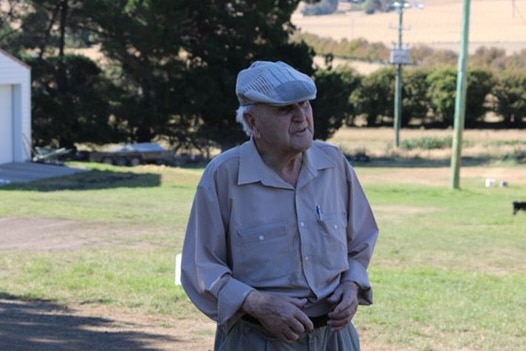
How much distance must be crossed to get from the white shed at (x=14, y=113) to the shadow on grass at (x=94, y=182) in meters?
3.51

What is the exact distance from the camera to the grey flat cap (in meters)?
3.86

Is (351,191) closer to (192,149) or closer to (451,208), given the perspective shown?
(451,208)

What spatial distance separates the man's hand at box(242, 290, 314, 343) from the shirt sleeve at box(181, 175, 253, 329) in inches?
1.7

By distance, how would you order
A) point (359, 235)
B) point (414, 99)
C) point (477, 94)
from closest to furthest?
point (359, 235), point (477, 94), point (414, 99)

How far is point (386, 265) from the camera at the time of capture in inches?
591

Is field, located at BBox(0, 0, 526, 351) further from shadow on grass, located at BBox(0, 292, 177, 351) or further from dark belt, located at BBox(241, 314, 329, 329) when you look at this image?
dark belt, located at BBox(241, 314, 329, 329)

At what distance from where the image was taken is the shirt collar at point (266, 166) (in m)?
3.93

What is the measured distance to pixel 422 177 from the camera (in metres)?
44.5

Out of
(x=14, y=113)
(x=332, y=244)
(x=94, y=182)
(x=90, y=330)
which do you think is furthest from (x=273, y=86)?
(x=14, y=113)

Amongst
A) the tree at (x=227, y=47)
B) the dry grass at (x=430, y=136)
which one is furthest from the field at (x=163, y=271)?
the dry grass at (x=430, y=136)

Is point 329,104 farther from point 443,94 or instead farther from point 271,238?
point 271,238

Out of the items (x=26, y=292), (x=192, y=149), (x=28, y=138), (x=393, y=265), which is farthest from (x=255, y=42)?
(x=26, y=292)

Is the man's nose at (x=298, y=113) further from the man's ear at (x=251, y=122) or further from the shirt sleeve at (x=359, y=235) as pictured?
the shirt sleeve at (x=359, y=235)

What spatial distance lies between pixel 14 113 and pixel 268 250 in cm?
3342
